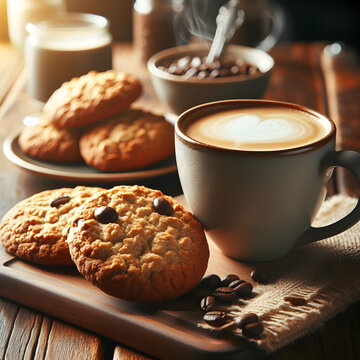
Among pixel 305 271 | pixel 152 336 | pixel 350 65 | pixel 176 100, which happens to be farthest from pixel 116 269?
pixel 350 65

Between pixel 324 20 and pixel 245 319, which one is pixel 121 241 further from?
pixel 324 20

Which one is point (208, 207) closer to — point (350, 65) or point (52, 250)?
point (52, 250)

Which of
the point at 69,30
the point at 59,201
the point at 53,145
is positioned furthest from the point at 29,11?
the point at 59,201

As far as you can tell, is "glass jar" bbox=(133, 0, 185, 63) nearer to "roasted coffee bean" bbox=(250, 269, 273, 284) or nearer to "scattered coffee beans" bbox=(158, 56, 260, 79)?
"scattered coffee beans" bbox=(158, 56, 260, 79)

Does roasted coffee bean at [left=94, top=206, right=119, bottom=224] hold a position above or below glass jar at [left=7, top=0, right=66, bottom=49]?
above

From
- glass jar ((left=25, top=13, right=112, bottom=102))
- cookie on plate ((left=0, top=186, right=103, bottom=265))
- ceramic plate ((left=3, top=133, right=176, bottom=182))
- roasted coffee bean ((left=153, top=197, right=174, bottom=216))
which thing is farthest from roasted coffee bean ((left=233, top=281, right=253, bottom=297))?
glass jar ((left=25, top=13, right=112, bottom=102))
